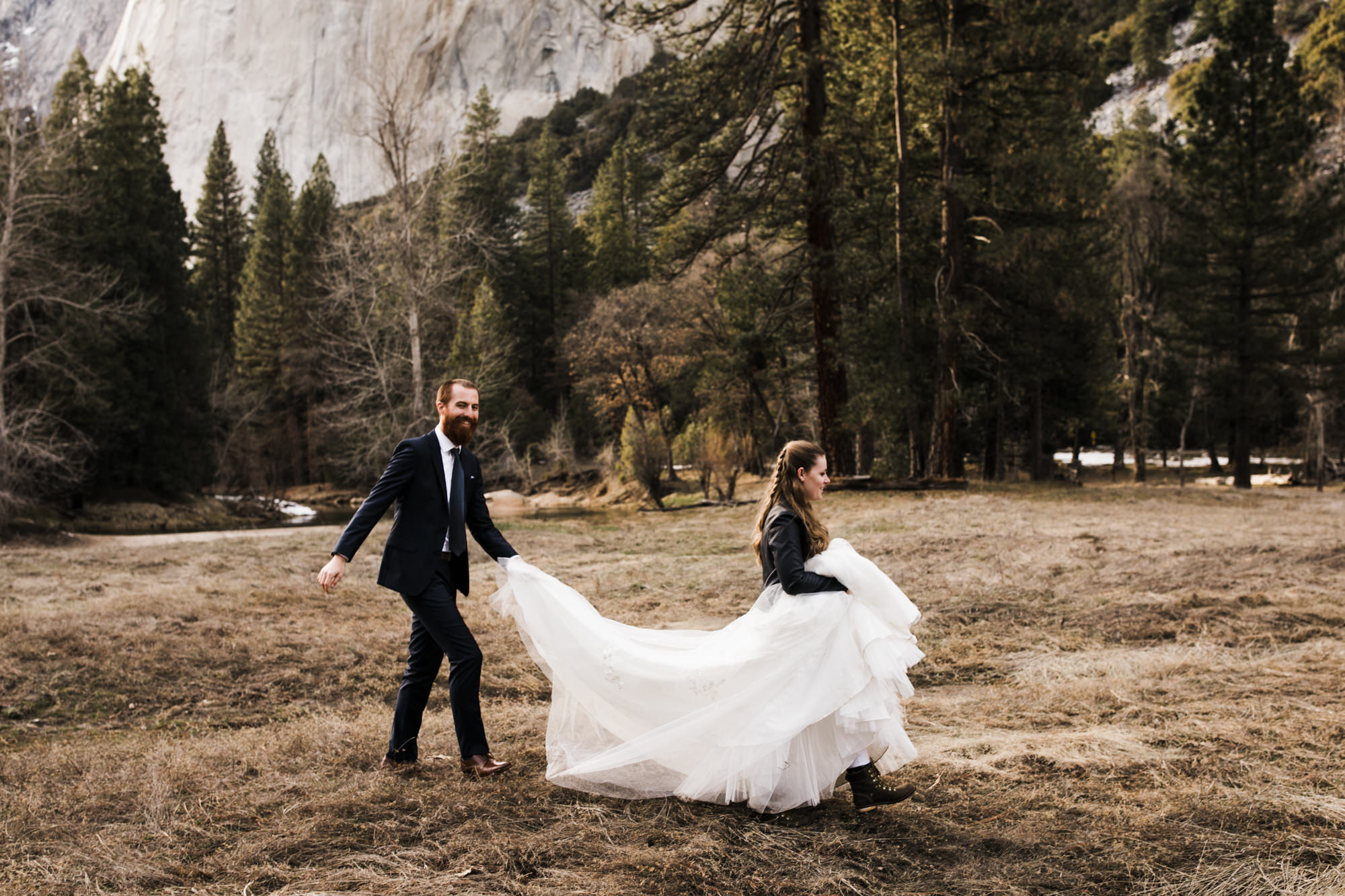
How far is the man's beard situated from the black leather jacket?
1586 mm

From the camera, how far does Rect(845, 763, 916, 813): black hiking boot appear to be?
3.80 meters

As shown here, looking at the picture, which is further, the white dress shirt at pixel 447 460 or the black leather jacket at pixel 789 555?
the white dress shirt at pixel 447 460

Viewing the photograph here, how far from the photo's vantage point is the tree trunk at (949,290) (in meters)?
18.9

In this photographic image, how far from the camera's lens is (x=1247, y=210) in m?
25.9

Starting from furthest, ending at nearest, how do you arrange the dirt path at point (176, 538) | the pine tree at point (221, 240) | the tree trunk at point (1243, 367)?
the pine tree at point (221, 240)
the tree trunk at point (1243, 367)
the dirt path at point (176, 538)

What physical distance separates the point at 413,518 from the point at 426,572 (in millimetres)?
286

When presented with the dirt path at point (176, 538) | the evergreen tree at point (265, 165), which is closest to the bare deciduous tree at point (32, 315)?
the dirt path at point (176, 538)

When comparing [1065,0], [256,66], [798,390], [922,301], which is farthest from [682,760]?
[256,66]

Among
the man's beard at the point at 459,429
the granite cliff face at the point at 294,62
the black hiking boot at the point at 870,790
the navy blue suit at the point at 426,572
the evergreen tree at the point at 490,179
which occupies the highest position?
the granite cliff face at the point at 294,62

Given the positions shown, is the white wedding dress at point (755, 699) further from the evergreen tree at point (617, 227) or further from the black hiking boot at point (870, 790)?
the evergreen tree at point (617, 227)

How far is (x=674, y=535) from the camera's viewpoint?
15719mm

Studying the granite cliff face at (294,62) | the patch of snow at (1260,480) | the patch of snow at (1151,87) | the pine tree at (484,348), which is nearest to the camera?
the pine tree at (484,348)

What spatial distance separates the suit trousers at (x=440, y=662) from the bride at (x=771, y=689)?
Result: 0.40m

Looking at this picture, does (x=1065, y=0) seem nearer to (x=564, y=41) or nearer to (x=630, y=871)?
(x=630, y=871)
